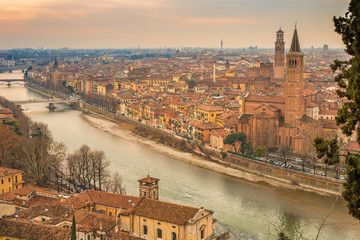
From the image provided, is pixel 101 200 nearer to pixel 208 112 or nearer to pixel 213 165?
pixel 213 165

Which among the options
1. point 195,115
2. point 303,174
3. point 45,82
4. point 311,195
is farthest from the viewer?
point 45,82

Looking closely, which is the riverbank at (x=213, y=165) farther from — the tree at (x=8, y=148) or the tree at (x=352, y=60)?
the tree at (x=352, y=60)

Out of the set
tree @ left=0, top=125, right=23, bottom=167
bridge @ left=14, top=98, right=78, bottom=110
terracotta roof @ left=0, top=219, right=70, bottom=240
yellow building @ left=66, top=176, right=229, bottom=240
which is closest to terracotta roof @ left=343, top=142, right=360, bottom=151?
yellow building @ left=66, top=176, right=229, bottom=240

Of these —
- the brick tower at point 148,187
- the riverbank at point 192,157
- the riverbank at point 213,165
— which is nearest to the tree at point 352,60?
Result: the brick tower at point 148,187

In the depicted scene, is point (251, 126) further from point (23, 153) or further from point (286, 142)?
point (23, 153)

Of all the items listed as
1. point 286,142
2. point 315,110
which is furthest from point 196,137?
point 315,110

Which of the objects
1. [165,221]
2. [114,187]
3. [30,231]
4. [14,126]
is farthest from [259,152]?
[30,231]
